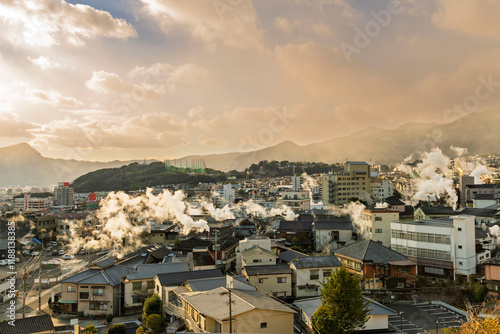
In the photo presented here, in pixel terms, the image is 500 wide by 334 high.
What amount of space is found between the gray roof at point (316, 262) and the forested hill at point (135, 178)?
7269cm

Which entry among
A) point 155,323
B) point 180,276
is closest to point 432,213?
point 180,276

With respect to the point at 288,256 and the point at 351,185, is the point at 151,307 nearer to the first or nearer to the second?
the point at 288,256

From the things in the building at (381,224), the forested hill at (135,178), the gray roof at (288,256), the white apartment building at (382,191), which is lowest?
the gray roof at (288,256)

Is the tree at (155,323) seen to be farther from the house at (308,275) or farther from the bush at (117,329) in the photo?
the house at (308,275)

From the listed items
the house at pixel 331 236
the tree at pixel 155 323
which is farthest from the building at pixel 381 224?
the tree at pixel 155 323

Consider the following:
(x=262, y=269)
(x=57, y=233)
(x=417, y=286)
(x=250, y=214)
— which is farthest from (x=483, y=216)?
(x=57, y=233)

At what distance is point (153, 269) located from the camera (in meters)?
16.4

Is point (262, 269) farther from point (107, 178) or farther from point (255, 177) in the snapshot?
point (107, 178)

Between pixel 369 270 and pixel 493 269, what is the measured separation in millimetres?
5036

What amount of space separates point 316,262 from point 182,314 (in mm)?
6876

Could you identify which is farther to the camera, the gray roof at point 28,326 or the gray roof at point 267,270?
the gray roof at point 267,270

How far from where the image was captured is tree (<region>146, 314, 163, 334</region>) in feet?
40.5

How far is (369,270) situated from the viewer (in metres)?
17.0

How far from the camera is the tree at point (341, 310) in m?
10.7
